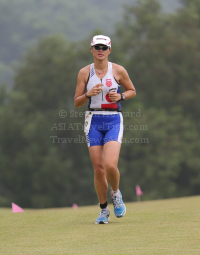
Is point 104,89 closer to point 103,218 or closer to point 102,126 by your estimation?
point 102,126

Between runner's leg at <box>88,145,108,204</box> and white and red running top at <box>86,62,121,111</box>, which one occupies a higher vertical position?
white and red running top at <box>86,62,121,111</box>

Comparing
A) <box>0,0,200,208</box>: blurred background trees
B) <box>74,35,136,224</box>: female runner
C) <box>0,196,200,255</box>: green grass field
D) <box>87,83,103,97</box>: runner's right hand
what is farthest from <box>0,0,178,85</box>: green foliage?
<box>87,83,103,97</box>: runner's right hand

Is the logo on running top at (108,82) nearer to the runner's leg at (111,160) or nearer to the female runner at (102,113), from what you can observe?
the female runner at (102,113)

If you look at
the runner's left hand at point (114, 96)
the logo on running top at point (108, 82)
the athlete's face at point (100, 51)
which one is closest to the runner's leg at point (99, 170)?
the runner's left hand at point (114, 96)

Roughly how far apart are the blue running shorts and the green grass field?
113 cm

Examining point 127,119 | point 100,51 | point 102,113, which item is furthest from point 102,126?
point 127,119

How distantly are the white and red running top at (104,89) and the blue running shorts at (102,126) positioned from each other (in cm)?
9

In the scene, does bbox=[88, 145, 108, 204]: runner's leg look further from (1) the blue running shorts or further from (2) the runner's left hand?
(2) the runner's left hand

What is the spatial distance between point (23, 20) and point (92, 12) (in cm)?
2877

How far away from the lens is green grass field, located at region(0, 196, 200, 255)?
249 inches

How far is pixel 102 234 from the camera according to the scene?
7453mm

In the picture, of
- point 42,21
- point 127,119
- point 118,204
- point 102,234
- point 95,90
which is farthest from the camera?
point 42,21

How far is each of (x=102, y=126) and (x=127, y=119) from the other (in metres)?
36.7

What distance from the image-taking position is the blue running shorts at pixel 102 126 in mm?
8766
